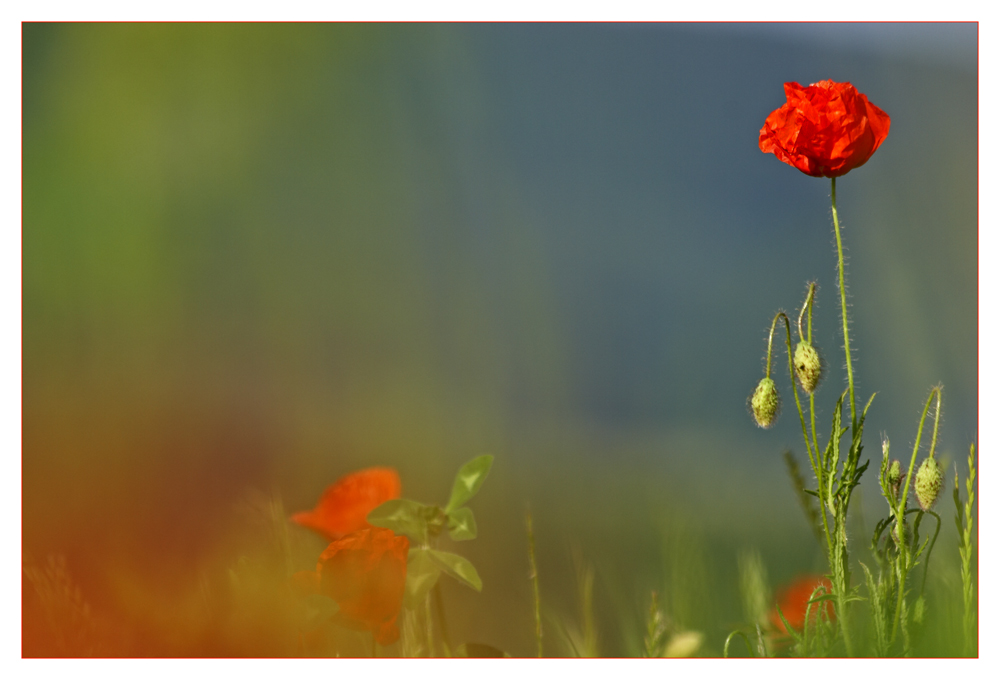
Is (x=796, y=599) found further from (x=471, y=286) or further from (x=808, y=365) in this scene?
(x=471, y=286)

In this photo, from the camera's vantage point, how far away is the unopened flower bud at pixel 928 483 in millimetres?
1185

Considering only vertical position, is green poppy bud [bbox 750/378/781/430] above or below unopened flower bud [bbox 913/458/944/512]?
above

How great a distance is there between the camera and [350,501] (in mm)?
1283

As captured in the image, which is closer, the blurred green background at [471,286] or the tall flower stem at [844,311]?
the tall flower stem at [844,311]

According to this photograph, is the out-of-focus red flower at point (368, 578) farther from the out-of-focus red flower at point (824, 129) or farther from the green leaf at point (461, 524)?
the out-of-focus red flower at point (824, 129)

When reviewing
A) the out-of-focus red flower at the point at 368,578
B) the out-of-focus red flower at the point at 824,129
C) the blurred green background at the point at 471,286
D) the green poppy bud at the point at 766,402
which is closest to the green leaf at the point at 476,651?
the blurred green background at the point at 471,286

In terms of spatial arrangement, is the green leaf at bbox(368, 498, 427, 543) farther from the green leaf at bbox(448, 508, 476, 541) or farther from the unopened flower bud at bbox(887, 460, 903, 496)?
the unopened flower bud at bbox(887, 460, 903, 496)

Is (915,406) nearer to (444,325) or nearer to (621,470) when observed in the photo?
(621,470)

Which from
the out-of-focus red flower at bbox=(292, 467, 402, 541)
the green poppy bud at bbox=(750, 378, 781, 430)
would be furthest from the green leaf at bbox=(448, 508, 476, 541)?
the green poppy bud at bbox=(750, 378, 781, 430)

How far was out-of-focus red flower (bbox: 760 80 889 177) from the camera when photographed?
1.16m

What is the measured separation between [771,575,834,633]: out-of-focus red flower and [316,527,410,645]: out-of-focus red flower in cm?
61

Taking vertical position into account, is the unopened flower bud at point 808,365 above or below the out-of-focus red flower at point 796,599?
above

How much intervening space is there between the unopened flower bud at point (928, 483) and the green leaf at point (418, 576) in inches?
29.1
